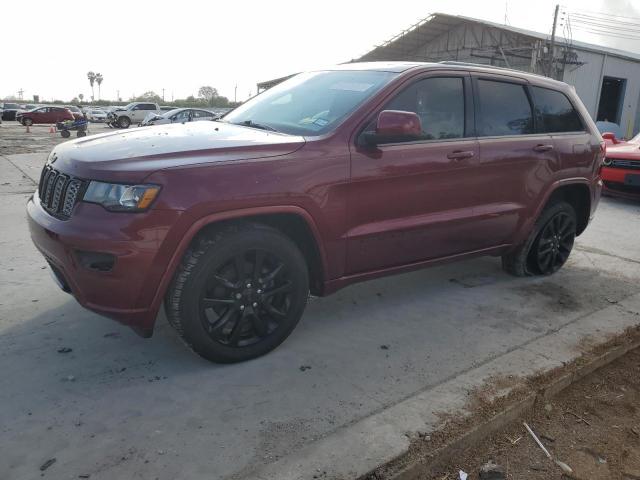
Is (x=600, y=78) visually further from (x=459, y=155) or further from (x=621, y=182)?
(x=459, y=155)

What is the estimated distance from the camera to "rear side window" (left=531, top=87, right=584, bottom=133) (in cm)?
464

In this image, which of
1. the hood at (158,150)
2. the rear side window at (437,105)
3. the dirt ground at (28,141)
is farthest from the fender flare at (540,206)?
the dirt ground at (28,141)

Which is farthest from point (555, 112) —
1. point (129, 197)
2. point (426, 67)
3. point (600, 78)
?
point (600, 78)

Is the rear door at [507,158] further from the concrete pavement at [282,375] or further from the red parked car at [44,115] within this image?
the red parked car at [44,115]

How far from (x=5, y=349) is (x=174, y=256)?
1.34 metres

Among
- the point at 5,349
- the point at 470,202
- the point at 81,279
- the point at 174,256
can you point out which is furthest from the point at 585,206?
the point at 5,349

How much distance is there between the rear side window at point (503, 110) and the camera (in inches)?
164

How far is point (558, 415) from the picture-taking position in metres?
2.96

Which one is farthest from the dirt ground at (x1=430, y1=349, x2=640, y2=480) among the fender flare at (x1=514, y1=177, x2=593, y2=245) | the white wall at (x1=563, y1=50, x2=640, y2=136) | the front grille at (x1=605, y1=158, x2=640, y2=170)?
the white wall at (x1=563, y1=50, x2=640, y2=136)

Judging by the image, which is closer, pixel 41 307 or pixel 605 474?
pixel 605 474

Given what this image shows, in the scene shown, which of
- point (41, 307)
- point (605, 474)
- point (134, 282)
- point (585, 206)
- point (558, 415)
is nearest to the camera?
point (605, 474)

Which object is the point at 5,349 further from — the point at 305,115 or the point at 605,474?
the point at 605,474

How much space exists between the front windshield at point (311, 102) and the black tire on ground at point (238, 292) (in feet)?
2.67

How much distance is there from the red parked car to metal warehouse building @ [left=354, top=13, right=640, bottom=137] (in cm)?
2004
